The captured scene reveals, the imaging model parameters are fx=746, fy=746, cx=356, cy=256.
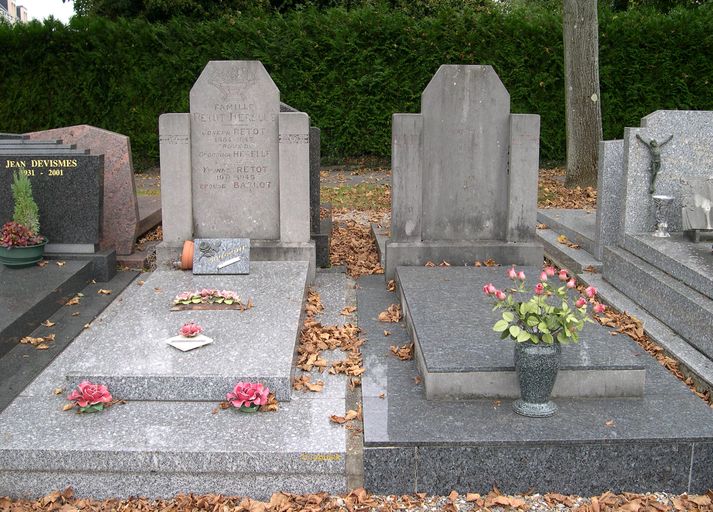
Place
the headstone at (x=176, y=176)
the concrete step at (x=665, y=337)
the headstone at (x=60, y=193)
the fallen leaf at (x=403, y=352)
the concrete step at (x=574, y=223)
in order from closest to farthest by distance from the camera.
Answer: the concrete step at (x=665, y=337), the fallen leaf at (x=403, y=352), the headstone at (x=176, y=176), the headstone at (x=60, y=193), the concrete step at (x=574, y=223)

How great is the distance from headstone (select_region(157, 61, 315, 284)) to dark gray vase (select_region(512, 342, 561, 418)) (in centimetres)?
333

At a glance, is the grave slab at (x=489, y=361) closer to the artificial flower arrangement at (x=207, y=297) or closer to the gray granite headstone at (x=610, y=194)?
the artificial flower arrangement at (x=207, y=297)

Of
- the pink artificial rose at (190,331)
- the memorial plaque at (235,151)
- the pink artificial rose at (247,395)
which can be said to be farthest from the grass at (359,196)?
the pink artificial rose at (247,395)

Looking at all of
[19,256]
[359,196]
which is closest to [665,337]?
[19,256]

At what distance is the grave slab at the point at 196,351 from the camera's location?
4449 millimetres

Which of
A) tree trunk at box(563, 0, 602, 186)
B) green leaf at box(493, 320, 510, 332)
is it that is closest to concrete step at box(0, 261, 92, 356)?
green leaf at box(493, 320, 510, 332)

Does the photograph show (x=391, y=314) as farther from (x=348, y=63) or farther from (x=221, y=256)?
(x=348, y=63)

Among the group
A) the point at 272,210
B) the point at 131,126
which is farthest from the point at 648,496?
the point at 131,126

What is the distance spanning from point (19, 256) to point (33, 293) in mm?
818

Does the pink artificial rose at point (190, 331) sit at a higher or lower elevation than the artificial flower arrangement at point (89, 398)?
higher

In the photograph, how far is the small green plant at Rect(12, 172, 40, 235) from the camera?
6898mm

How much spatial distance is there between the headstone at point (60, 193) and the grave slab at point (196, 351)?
55.3 inches

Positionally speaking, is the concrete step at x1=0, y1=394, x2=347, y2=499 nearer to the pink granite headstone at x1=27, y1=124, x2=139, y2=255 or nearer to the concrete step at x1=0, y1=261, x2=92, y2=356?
the concrete step at x1=0, y1=261, x2=92, y2=356

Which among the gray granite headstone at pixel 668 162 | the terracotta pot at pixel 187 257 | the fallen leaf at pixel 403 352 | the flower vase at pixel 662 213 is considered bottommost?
the fallen leaf at pixel 403 352
